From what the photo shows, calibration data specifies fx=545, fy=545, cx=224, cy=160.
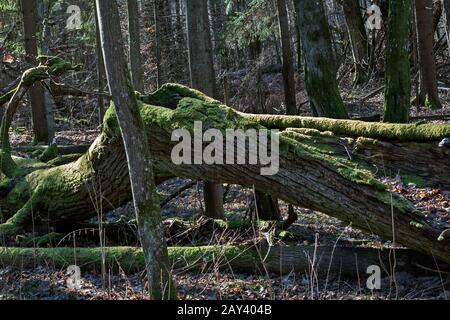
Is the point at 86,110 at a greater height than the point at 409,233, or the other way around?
the point at 86,110

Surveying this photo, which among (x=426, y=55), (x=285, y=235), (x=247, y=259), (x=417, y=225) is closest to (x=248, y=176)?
(x=247, y=259)

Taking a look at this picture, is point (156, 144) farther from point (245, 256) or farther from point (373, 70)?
point (373, 70)

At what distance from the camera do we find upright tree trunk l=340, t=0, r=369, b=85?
826 inches

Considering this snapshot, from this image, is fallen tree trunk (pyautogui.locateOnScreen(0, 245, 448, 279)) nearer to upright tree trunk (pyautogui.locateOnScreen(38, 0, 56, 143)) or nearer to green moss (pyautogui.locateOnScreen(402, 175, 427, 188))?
green moss (pyautogui.locateOnScreen(402, 175, 427, 188))

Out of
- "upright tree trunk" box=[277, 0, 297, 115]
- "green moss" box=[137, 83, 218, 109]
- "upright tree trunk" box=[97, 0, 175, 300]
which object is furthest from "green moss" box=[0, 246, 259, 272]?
"upright tree trunk" box=[277, 0, 297, 115]

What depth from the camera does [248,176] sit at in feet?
20.5

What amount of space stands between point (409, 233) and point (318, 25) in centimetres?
448

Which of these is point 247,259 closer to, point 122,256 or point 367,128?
point 122,256

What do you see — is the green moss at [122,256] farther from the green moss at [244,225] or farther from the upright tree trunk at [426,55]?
the upright tree trunk at [426,55]

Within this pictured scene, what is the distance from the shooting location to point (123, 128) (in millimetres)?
4598

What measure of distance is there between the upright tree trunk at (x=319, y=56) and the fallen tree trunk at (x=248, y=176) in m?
1.68

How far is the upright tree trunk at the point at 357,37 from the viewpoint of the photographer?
68.8 feet

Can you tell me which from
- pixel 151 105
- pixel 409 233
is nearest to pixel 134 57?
pixel 151 105

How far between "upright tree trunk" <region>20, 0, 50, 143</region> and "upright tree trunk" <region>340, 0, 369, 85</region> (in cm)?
1176
